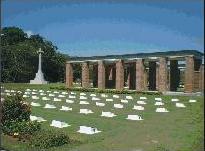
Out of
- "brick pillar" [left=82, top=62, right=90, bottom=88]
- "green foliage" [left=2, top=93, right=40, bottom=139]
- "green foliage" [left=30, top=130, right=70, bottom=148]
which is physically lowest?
"green foliage" [left=30, top=130, right=70, bottom=148]

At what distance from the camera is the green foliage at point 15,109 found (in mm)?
13805

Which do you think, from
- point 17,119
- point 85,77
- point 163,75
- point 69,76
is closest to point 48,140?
point 17,119

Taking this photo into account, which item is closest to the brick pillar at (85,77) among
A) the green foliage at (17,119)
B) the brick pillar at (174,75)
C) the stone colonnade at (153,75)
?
the stone colonnade at (153,75)

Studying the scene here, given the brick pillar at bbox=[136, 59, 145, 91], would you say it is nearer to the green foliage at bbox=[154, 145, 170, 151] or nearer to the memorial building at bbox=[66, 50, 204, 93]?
the memorial building at bbox=[66, 50, 204, 93]

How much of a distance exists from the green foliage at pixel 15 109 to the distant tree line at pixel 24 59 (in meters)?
31.4

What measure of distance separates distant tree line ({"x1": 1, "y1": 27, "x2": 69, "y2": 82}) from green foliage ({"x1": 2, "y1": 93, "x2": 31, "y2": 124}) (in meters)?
31.4

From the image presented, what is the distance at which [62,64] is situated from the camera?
232 feet

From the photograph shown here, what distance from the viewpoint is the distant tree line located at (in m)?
52.8

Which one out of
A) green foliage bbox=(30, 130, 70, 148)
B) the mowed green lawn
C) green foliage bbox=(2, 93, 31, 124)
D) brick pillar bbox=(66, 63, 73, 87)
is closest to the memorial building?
brick pillar bbox=(66, 63, 73, 87)

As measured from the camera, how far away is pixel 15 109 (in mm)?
13945

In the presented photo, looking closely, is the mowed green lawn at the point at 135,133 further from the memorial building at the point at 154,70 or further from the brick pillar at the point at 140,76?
the brick pillar at the point at 140,76

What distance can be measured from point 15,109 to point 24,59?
157 feet

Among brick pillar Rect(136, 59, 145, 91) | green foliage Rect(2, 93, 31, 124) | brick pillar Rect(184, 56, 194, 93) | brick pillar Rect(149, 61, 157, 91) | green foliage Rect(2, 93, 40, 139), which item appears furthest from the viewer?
brick pillar Rect(149, 61, 157, 91)

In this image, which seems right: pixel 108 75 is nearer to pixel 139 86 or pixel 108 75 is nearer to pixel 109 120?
pixel 139 86
